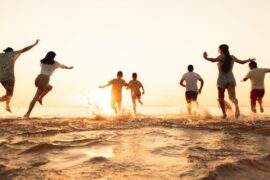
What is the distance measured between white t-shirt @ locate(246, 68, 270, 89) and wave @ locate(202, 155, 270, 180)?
9710mm

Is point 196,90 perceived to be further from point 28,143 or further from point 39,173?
point 39,173

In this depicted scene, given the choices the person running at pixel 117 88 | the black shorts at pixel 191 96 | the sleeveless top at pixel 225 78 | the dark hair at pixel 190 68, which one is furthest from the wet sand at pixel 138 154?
the person running at pixel 117 88

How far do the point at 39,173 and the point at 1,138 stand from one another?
9.76 ft

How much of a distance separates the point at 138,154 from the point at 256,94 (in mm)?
10739

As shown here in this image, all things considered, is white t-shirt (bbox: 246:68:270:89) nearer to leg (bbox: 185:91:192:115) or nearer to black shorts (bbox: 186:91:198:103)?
black shorts (bbox: 186:91:198:103)

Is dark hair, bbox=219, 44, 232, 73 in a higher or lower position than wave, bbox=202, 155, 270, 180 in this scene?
higher

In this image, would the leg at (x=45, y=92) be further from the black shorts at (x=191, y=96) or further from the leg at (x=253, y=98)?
the leg at (x=253, y=98)

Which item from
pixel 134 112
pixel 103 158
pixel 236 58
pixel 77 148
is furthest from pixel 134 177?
pixel 134 112

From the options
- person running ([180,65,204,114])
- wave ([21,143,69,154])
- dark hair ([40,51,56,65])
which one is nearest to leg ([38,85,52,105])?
dark hair ([40,51,56,65])

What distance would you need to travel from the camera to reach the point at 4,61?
13594 mm

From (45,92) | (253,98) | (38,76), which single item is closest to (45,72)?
(38,76)

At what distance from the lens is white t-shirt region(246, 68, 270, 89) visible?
14969 millimetres

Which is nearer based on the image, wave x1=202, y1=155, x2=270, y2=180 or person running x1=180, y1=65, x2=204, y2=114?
wave x1=202, y1=155, x2=270, y2=180

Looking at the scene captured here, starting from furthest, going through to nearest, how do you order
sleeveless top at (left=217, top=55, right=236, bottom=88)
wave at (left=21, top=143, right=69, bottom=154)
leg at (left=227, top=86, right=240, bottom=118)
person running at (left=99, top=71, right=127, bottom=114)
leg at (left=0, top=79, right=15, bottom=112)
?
person running at (left=99, top=71, right=127, bottom=114) → leg at (left=0, top=79, right=15, bottom=112) → leg at (left=227, top=86, right=240, bottom=118) → sleeveless top at (left=217, top=55, right=236, bottom=88) → wave at (left=21, top=143, right=69, bottom=154)
